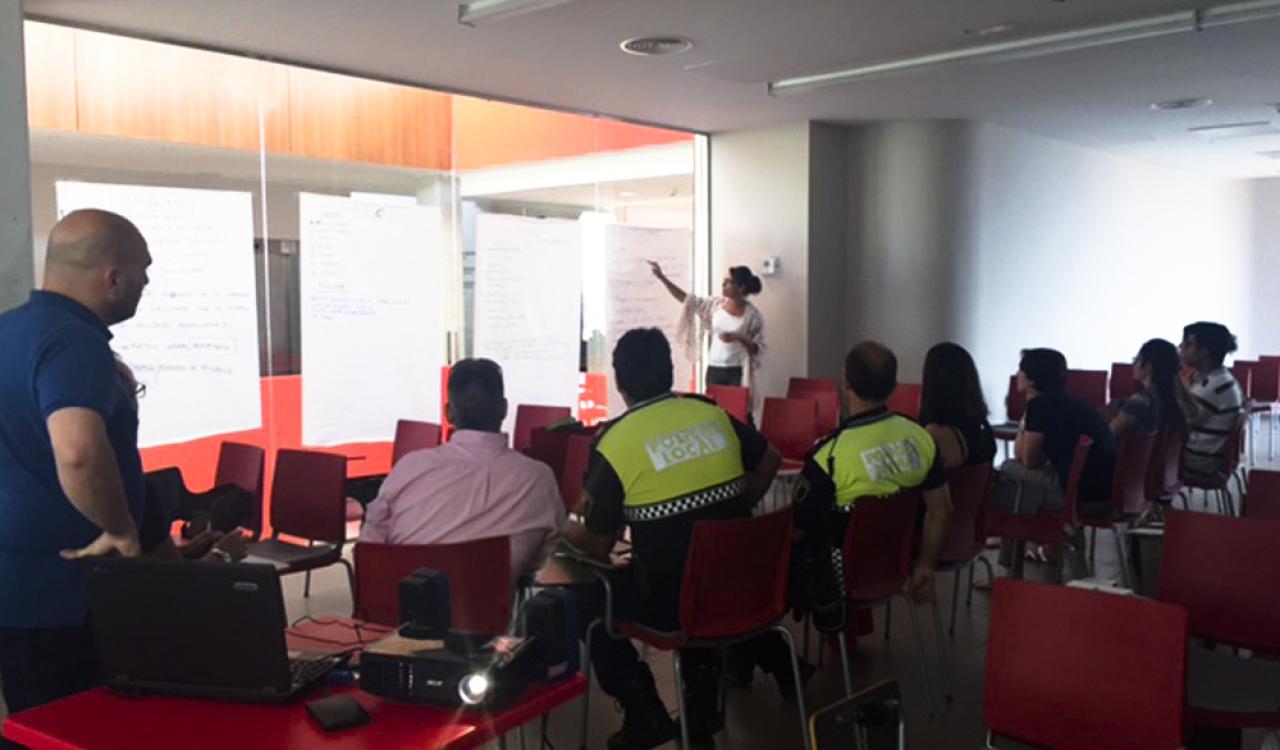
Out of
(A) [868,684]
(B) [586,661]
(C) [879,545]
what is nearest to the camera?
(B) [586,661]

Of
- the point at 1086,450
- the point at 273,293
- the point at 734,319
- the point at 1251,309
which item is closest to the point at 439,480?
the point at 1086,450

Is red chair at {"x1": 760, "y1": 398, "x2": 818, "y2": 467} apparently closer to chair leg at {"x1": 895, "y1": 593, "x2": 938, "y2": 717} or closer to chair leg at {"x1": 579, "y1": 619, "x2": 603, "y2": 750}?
chair leg at {"x1": 895, "y1": 593, "x2": 938, "y2": 717}

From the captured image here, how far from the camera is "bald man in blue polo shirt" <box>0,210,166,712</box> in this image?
2176mm

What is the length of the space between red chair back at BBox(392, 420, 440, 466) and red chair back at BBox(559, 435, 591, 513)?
89cm

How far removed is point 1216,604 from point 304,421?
16.2 feet

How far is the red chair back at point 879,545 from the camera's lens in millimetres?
3418

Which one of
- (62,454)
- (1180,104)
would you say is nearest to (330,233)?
(62,454)

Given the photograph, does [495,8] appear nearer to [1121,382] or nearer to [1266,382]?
[1121,382]

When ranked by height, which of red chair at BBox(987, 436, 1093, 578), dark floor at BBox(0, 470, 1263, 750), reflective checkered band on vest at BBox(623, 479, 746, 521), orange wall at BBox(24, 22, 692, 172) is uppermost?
orange wall at BBox(24, 22, 692, 172)

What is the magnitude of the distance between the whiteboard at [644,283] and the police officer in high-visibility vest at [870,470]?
4345mm

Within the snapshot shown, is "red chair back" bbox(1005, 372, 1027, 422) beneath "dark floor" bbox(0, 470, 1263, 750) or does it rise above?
above

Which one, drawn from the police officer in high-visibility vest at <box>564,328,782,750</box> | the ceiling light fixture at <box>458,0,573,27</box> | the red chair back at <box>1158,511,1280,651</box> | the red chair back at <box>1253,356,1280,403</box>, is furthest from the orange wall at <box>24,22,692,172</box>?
the red chair back at <box>1253,356,1280,403</box>

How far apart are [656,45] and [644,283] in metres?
3.13

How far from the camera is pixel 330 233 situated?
6.35m
